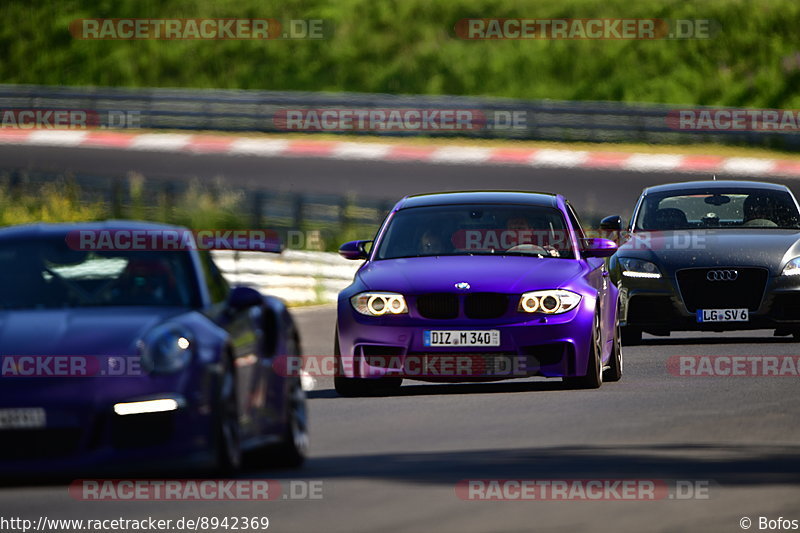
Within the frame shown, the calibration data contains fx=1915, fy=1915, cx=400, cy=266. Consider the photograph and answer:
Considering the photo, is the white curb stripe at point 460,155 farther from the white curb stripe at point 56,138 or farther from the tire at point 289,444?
the tire at point 289,444

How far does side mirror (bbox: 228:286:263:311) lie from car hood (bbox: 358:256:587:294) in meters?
3.99

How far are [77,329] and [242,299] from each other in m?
0.77

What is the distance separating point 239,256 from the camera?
2305cm

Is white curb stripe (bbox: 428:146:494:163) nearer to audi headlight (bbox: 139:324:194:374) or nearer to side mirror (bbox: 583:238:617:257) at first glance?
side mirror (bbox: 583:238:617:257)

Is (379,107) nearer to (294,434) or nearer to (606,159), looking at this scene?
(606,159)

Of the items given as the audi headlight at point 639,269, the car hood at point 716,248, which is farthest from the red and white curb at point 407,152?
the audi headlight at point 639,269

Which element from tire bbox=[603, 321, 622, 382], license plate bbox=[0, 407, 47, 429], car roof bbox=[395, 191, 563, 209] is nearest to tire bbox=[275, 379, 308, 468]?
license plate bbox=[0, 407, 47, 429]

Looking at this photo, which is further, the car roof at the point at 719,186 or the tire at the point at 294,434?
the car roof at the point at 719,186

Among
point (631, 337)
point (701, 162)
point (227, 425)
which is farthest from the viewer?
point (701, 162)

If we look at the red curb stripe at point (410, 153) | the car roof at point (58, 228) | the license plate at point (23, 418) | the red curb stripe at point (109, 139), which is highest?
the car roof at point (58, 228)

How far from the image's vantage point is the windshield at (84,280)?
8711 mm

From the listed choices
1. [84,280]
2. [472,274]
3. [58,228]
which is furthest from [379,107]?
[84,280]

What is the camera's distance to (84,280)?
9031 millimetres

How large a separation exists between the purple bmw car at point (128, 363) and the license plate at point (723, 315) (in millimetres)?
8270
